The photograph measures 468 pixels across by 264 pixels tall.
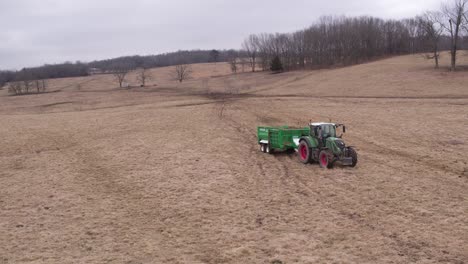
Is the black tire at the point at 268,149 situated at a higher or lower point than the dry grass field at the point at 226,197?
higher

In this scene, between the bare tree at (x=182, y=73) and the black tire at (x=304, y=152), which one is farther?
the bare tree at (x=182, y=73)

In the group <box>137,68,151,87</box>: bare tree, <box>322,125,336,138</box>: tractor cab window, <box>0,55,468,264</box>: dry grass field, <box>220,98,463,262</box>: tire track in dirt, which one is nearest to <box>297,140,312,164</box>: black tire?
<box>220,98,463,262</box>: tire track in dirt

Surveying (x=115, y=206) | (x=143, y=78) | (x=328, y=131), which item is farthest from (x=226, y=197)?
(x=143, y=78)

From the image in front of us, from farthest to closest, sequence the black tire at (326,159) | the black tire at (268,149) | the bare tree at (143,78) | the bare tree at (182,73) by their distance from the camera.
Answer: the bare tree at (182,73) → the bare tree at (143,78) → the black tire at (268,149) → the black tire at (326,159)

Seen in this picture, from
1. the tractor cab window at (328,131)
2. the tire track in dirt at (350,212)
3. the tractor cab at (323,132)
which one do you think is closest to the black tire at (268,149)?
the tire track in dirt at (350,212)

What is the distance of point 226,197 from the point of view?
1466 cm

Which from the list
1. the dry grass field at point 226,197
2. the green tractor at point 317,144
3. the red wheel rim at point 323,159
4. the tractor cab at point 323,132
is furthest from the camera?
the tractor cab at point 323,132

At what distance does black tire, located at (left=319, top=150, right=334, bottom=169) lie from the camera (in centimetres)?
1747

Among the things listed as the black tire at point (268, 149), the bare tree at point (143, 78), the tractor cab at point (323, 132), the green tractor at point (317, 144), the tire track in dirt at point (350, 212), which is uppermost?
the bare tree at point (143, 78)

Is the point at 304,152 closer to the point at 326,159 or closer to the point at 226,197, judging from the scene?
the point at 326,159

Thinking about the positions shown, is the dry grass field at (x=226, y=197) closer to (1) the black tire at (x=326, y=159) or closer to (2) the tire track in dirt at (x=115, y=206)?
(2) the tire track in dirt at (x=115, y=206)

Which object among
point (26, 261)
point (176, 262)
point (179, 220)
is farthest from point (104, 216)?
point (176, 262)

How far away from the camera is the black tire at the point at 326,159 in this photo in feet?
57.3

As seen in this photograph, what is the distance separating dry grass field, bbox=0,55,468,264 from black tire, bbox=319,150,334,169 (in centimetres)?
39
